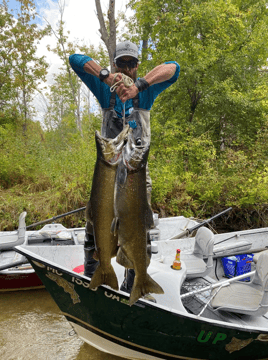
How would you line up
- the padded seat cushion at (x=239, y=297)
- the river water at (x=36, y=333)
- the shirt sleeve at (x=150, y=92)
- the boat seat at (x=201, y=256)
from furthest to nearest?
the boat seat at (x=201, y=256), the river water at (x=36, y=333), the padded seat cushion at (x=239, y=297), the shirt sleeve at (x=150, y=92)

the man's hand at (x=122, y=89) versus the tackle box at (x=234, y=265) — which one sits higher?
the man's hand at (x=122, y=89)

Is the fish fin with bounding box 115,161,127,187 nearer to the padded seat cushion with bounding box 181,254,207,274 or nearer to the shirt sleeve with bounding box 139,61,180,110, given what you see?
the shirt sleeve with bounding box 139,61,180,110

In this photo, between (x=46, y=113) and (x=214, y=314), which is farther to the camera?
(x=46, y=113)

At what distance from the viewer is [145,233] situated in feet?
6.08

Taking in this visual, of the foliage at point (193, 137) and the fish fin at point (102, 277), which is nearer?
the fish fin at point (102, 277)

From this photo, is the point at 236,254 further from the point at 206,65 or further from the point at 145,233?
the point at 206,65

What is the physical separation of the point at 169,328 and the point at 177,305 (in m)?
0.26

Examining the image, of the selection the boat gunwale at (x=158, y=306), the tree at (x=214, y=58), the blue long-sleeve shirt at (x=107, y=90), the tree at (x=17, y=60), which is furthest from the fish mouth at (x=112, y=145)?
the tree at (x=17, y=60)

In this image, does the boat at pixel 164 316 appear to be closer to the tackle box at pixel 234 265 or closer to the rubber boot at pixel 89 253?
the rubber boot at pixel 89 253

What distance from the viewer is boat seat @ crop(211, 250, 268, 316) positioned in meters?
3.00

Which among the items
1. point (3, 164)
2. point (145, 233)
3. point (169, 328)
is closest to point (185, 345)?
point (169, 328)

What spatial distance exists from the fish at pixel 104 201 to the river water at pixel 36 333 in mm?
2168

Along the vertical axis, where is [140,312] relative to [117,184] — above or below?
below

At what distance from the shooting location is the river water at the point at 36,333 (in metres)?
3.70
